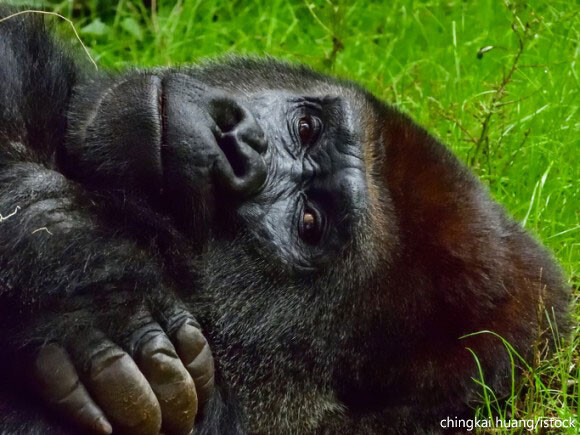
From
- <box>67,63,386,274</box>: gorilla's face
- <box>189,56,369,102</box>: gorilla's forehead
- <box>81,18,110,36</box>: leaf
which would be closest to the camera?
<box>67,63,386,274</box>: gorilla's face

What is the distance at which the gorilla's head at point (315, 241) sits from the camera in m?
2.79

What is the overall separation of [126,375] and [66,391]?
15cm

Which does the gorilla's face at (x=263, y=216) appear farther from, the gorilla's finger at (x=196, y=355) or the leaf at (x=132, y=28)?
the leaf at (x=132, y=28)

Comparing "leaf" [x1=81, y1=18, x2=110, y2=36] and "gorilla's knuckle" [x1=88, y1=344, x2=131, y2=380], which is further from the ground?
"gorilla's knuckle" [x1=88, y1=344, x2=131, y2=380]

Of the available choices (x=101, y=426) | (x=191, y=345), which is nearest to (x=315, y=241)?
(x=191, y=345)

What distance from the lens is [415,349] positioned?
10.1 feet

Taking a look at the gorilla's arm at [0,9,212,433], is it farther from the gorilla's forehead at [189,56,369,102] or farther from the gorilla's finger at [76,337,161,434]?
the gorilla's forehead at [189,56,369,102]

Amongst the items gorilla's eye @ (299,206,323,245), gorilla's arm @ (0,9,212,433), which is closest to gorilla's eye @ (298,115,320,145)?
gorilla's eye @ (299,206,323,245)

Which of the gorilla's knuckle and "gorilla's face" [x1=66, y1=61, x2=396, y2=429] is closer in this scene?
the gorilla's knuckle

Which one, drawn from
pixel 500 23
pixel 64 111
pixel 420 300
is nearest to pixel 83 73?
pixel 64 111

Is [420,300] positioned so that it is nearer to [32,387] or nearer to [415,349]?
[415,349]

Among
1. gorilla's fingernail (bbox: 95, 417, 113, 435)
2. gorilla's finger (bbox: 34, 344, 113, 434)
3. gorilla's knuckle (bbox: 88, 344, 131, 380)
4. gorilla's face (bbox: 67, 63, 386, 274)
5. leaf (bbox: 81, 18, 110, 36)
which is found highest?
gorilla's face (bbox: 67, 63, 386, 274)

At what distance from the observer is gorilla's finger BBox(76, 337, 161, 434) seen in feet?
7.88

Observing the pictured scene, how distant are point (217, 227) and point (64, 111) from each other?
0.59 metres
